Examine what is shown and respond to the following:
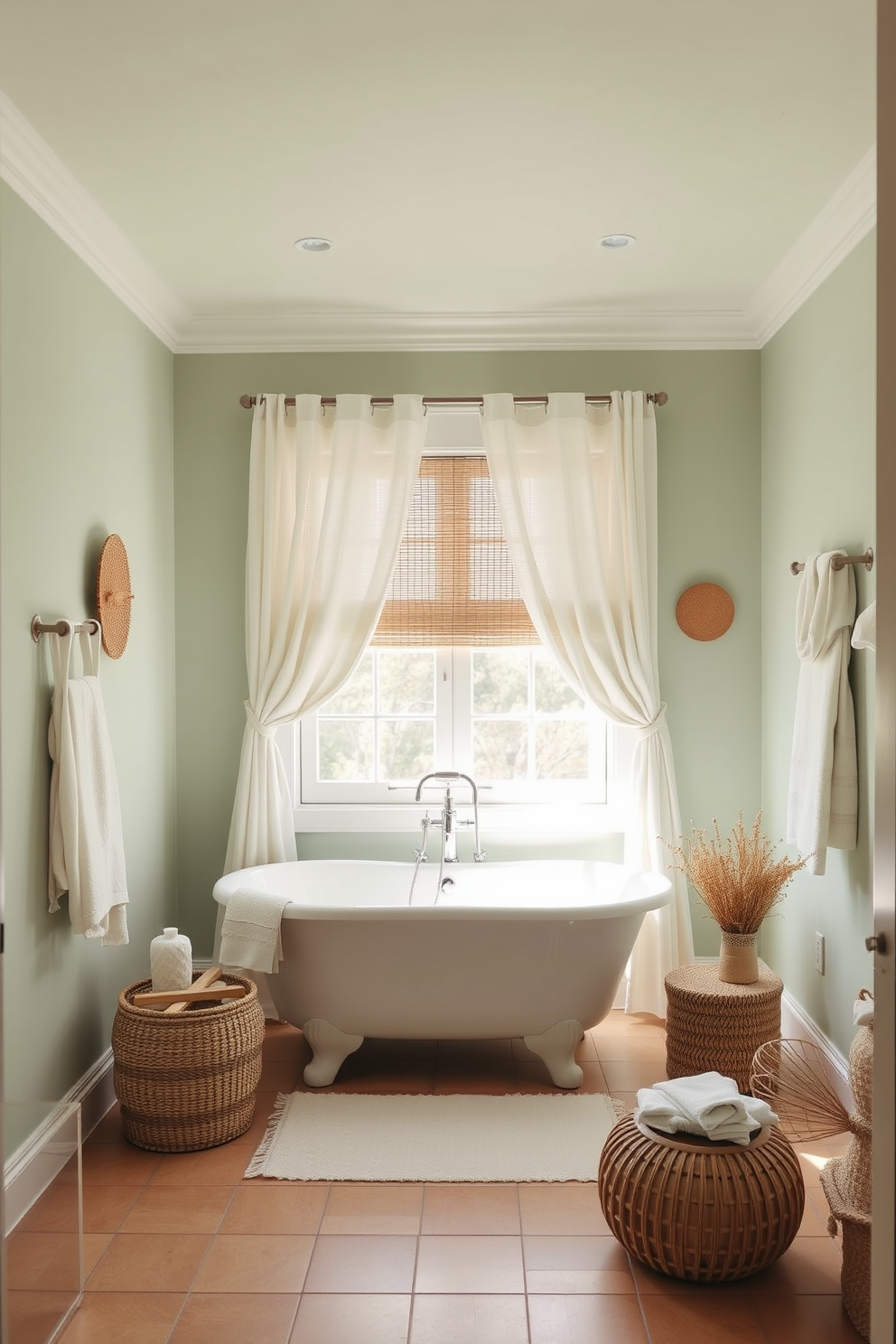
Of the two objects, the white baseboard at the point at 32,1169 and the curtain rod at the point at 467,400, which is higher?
the curtain rod at the point at 467,400

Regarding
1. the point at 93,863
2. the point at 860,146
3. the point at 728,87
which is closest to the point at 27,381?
the point at 93,863

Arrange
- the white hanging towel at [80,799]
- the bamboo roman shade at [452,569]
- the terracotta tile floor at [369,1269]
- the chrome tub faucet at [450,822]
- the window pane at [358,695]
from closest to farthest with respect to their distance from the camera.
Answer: the terracotta tile floor at [369,1269] → the white hanging towel at [80,799] → the chrome tub faucet at [450,822] → the bamboo roman shade at [452,569] → the window pane at [358,695]

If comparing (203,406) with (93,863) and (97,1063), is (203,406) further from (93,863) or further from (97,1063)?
(97,1063)

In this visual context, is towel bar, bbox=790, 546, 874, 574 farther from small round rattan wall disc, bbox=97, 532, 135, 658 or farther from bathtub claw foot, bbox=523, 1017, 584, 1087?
small round rattan wall disc, bbox=97, 532, 135, 658

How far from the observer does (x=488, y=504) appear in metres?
4.33

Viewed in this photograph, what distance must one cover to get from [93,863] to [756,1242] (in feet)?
6.37

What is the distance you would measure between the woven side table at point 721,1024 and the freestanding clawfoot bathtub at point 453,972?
26 centimetres

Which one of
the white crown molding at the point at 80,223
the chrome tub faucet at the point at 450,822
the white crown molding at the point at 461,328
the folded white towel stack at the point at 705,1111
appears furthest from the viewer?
the chrome tub faucet at the point at 450,822

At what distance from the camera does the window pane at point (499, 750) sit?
442cm

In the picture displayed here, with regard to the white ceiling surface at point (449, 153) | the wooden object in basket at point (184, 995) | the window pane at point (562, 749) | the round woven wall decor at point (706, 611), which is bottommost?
the wooden object in basket at point (184, 995)

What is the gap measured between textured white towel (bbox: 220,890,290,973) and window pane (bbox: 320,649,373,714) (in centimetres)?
114

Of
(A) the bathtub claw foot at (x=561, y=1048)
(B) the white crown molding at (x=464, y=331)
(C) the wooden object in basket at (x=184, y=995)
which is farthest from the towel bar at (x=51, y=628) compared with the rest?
(A) the bathtub claw foot at (x=561, y=1048)

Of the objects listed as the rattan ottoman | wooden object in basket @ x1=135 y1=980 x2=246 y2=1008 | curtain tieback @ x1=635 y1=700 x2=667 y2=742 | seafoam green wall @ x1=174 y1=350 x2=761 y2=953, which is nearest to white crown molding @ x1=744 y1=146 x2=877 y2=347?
seafoam green wall @ x1=174 y1=350 x2=761 y2=953

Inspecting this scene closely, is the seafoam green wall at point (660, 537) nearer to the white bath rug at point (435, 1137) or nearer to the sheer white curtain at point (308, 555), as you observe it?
the sheer white curtain at point (308, 555)
